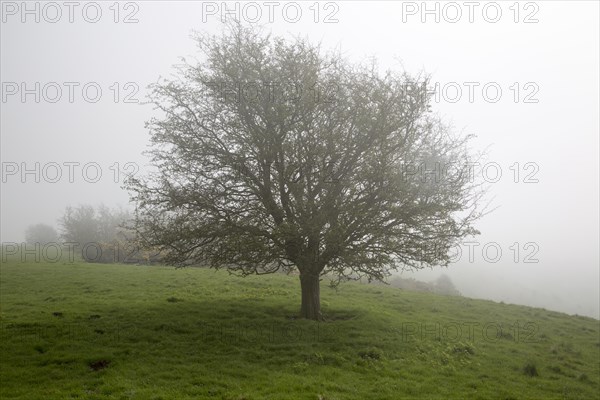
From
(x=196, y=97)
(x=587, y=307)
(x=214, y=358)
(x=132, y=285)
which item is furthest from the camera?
(x=587, y=307)

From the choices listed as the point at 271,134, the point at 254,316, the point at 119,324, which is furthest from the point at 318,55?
the point at 119,324

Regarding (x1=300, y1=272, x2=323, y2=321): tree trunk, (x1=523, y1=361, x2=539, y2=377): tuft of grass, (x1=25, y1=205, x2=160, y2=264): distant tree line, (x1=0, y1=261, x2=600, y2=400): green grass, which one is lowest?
(x1=523, y1=361, x2=539, y2=377): tuft of grass

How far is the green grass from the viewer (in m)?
13.7

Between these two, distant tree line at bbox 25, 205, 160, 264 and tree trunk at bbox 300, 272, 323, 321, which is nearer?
tree trunk at bbox 300, 272, 323, 321

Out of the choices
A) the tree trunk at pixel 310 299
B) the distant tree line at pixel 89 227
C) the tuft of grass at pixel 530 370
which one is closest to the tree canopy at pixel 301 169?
the tree trunk at pixel 310 299

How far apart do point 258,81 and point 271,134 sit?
2777mm

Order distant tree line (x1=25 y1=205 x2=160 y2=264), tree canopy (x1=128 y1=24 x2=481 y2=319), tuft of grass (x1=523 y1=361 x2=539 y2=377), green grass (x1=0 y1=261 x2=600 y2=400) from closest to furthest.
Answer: green grass (x1=0 y1=261 x2=600 y2=400) → tuft of grass (x1=523 y1=361 x2=539 y2=377) → tree canopy (x1=128 y1=24 x2=481 y2=319) → distant tree line (x1=25 y1=205 x2=160 y2=264)

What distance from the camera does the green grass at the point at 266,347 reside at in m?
13.7

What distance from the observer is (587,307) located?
2586 inches

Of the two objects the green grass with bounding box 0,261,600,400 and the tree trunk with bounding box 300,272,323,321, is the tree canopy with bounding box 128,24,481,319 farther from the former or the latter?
the green grass with bounding box 0,261,600,400

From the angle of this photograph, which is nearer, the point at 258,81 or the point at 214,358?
the point at 214,358

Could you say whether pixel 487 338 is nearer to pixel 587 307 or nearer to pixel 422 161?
pixel 422 161

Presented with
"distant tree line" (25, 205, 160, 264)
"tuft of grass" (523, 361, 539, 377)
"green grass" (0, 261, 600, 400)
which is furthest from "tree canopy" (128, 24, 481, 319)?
"distant tree line" (25, 205, 160, 264)

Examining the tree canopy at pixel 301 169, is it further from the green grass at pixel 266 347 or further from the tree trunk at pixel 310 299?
the green grass at pixel 266 347
